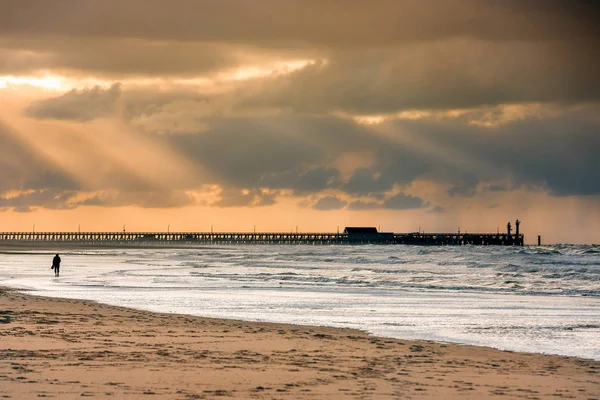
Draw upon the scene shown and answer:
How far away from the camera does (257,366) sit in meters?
13.7

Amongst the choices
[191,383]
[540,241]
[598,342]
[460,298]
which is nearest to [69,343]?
[191,383]

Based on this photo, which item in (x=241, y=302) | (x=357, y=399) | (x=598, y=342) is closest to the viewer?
(x=357, y=399)

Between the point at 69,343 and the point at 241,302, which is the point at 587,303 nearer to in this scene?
the point at 241,302

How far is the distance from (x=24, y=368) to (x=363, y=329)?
8.83 meters

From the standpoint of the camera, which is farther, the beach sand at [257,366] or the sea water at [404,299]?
the sea water at [404,299]

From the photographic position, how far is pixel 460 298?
31.1 m

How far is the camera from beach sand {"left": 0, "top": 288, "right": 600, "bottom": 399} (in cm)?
1148

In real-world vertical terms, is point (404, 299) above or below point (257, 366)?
above

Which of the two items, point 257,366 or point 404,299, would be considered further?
point 404,299

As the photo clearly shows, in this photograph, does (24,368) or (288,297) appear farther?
(288,297)

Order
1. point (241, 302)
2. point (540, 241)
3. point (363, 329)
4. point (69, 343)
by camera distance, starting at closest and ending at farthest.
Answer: point (69, 343) < point (363, 329) < point (241, 302) < point (540, 241)

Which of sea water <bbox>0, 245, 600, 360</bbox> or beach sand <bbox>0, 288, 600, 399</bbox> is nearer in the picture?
beach sand <bbox>0, 288, 600, 399</bbox>

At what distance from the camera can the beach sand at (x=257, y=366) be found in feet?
37.7

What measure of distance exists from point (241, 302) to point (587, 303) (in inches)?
434
